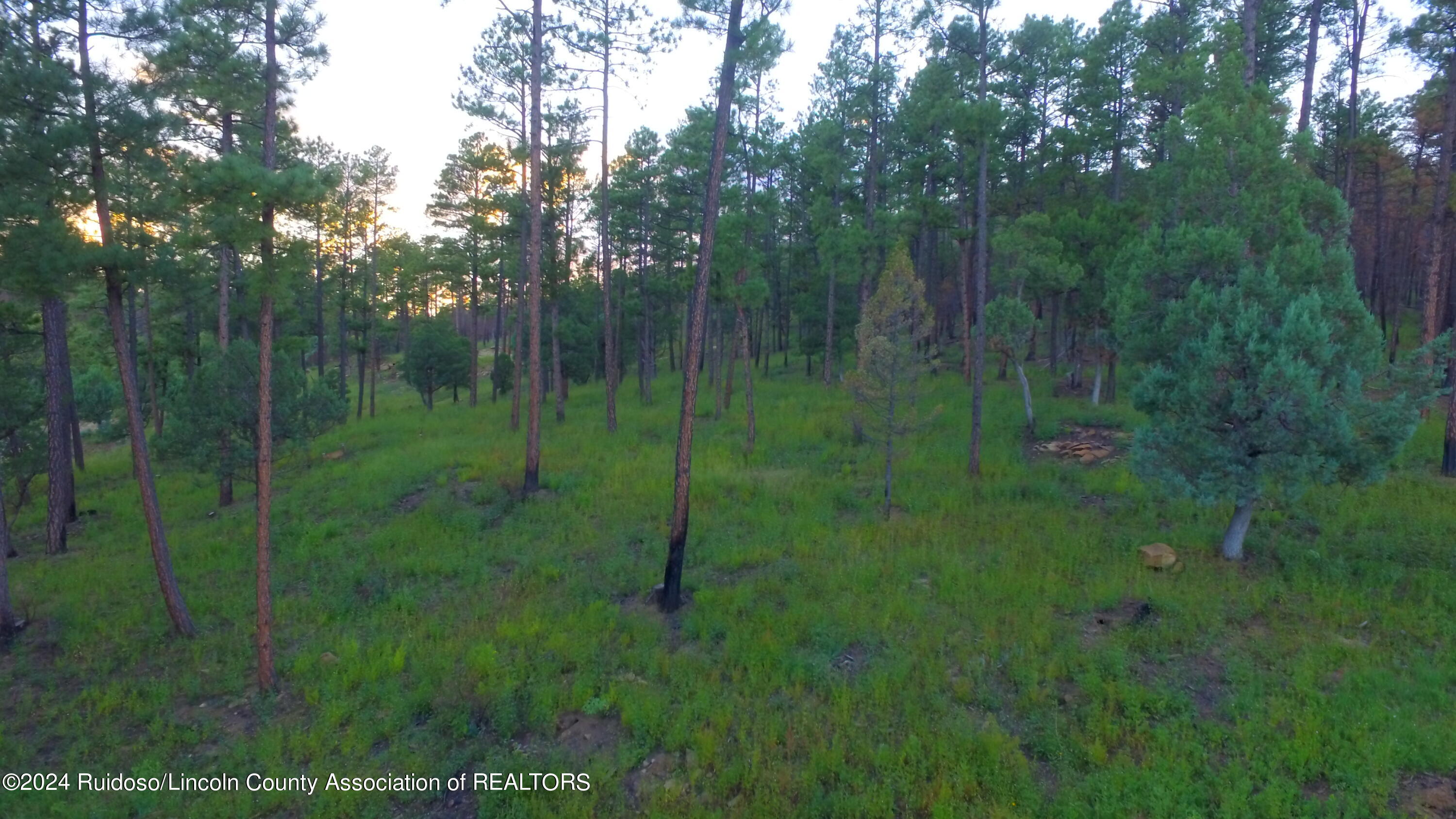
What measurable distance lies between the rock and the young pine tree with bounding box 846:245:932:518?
4.71 m

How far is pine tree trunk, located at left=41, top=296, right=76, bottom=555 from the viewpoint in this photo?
601 inches

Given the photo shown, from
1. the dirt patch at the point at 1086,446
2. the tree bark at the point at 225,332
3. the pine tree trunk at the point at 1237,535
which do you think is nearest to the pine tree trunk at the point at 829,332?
the dirt patch at the point at 1086,446

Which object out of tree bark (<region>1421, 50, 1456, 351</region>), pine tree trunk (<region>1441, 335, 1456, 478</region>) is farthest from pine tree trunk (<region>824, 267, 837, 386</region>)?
pine tree trunk (<region>1441, 335, 1456, 478</region>)

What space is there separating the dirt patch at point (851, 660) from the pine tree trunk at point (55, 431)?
54.3 ft

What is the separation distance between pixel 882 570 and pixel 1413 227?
37968 millimetres

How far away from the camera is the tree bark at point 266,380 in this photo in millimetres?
9078

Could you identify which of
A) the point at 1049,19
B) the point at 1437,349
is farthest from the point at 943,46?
the point at 1437,349

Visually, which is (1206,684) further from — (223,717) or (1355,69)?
(1355,69)

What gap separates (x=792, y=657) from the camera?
9422 mm

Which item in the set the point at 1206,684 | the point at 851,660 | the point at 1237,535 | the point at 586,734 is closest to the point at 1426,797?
the point at 1206,684

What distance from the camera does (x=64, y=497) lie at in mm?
16078

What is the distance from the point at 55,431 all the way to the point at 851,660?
17098 mm

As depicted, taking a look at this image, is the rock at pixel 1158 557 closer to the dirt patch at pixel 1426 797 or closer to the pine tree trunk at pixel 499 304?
the dirt patch at pixel 1426 797

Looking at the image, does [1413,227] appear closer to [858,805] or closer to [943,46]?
[943,46]
